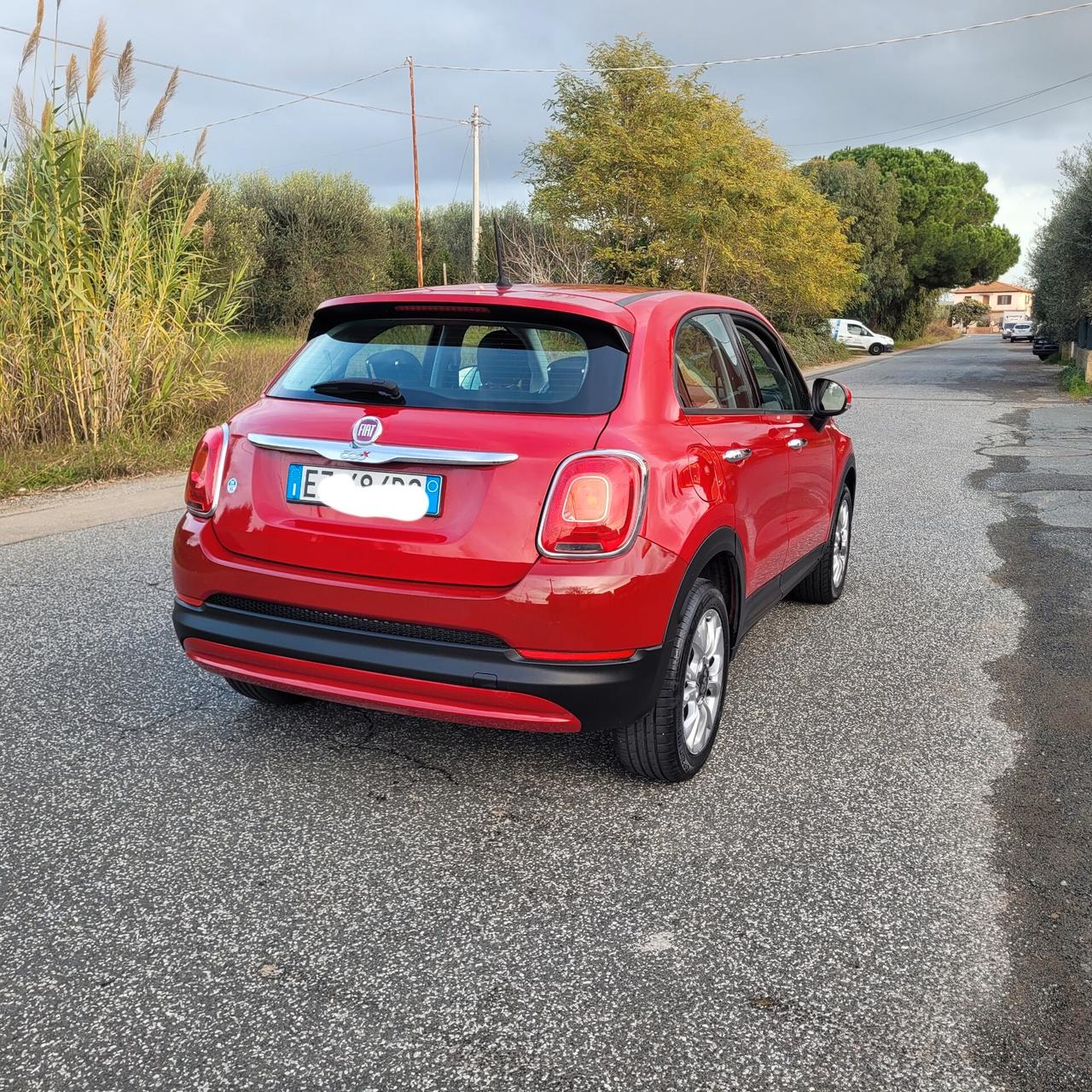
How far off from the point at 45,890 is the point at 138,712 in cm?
134

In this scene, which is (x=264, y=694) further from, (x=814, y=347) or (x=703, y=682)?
(x=814, y=347)

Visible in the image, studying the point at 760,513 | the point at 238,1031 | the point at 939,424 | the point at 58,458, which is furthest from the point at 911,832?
the point at 939,424

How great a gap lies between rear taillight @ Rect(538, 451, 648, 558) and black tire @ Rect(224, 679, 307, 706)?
1490 millimetres

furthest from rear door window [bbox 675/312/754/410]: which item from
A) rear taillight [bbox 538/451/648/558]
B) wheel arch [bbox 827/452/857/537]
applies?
wheel arch [bbox 827/452/857/537]

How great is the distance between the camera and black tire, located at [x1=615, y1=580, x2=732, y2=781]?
10.7ft

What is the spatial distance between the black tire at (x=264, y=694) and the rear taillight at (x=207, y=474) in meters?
0.79

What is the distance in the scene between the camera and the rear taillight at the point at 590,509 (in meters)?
3.02

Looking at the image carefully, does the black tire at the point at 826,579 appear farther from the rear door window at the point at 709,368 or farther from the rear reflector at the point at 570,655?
the rear reflector at the point at 570,655

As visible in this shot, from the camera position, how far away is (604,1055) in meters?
2.21

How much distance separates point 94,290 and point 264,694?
265 inches

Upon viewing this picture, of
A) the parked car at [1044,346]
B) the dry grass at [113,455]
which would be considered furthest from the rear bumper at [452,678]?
the parked car at [1044,346]

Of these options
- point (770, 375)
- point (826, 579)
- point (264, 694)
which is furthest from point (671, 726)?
point (826, 579)

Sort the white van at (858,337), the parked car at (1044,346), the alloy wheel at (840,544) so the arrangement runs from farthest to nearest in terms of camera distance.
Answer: the white van at (858,337), the parked car at (1044,346), the alloy wheel at (840,544)

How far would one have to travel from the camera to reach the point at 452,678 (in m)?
3.04
